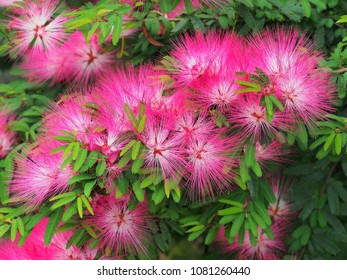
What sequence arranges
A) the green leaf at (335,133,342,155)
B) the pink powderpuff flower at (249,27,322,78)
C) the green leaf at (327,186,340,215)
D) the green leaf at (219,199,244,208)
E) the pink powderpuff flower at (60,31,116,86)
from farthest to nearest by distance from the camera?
the pink powderpuff flower at (60,31,116,86)
the green leaf at (327,186,340,215)
the green leaf at (219,199,244,208)
the green leaf at (335,133,342,155)
the pink powderpuff flower at (249,27,322,78)

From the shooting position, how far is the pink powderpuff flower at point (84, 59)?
255 centimetres

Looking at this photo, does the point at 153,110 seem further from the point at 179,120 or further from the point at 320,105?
the point at 320,105

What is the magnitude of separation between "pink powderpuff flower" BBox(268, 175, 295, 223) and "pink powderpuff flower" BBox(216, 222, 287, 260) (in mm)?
41

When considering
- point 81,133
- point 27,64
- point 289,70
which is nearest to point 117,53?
point 27,64

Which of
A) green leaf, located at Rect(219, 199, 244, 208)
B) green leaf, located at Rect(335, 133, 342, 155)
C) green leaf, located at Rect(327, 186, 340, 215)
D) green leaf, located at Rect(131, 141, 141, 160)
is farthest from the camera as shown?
green leaf, located at Rect(327, 186, 340, 215)

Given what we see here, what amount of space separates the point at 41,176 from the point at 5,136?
43 centimetres

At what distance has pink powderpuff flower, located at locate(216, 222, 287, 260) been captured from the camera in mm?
2613

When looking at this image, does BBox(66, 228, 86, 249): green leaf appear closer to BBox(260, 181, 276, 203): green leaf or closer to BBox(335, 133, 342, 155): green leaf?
BBox(260, 181, 276, 203): green leaf

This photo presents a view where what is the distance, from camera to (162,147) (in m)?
1.96

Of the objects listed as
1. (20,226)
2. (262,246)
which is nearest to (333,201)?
(262,246)

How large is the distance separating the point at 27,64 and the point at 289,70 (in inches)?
47.6

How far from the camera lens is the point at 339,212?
248 cm

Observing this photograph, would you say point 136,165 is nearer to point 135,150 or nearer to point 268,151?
point 135,150

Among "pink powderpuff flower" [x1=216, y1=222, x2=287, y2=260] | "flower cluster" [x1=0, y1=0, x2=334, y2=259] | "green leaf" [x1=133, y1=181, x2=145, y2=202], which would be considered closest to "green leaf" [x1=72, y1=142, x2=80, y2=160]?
"flower cluster" [x1=0, y1=0, x2=334, y2=259]
